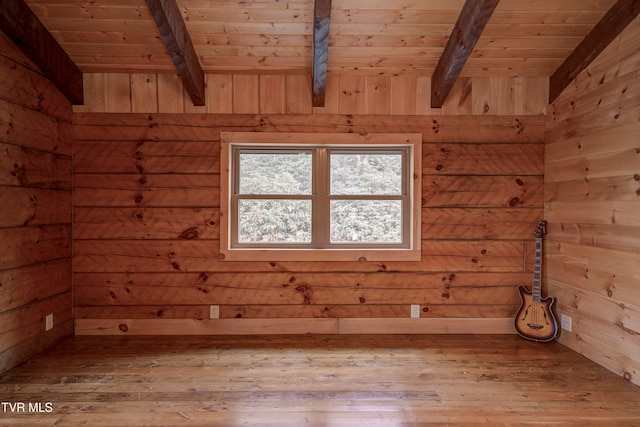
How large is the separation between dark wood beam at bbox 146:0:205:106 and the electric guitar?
3.06 m

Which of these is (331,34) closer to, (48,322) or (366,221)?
(366,221)

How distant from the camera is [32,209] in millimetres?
2582

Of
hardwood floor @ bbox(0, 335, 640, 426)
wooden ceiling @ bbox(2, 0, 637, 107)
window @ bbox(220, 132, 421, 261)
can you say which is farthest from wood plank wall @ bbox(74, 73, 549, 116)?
hardwood floor @ bbox(0, 335, 640, 426)

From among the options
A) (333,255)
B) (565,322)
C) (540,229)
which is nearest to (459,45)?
(540,229)

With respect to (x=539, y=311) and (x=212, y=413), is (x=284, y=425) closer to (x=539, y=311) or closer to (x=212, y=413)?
(x=212, y=413)

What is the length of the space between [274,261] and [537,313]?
A: 2201mm

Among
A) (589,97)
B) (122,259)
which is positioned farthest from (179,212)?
(589,97)

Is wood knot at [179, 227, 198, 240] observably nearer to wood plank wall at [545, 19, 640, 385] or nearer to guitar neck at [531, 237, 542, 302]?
guitar neck at [531, 237, 542, 302]

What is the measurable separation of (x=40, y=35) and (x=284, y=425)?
118 inches

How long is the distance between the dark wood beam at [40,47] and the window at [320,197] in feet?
4.42

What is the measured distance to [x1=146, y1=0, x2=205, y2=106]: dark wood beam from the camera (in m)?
2.20

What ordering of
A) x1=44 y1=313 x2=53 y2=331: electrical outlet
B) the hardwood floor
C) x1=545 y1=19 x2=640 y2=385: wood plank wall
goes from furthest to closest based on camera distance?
x1=44 y1=313 x2=53 y2=331: electrical outlet
x1=545 y1=19 x2=640 y2=385: wood plank wall
the hardwood floor

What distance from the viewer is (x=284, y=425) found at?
5.91 ft

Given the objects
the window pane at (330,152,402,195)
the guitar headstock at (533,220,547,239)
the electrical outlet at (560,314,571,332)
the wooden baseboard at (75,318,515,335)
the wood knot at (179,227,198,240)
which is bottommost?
the wooden baseboard at (75,318,515,335)
